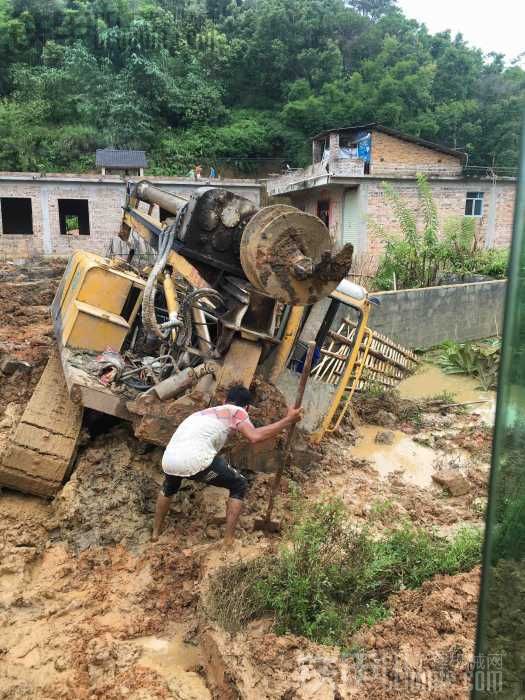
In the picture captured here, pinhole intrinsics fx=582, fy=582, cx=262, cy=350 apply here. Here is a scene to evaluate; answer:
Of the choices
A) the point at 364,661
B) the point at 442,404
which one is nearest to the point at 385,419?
the point at 442,404

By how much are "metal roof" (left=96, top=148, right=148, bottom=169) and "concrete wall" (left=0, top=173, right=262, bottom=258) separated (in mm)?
5066

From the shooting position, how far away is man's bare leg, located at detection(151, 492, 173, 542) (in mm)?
4629

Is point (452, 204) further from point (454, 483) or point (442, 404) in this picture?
point (454, 483)

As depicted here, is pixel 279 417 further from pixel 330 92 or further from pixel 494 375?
pixel 330 92

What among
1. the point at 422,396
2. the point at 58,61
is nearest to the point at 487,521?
the point at 422,396

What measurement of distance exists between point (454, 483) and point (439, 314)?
6.92m

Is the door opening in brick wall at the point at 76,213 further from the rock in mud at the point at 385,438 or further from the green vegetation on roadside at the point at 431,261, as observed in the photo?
the rock in mud at the point at 385,438

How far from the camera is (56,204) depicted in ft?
68.7

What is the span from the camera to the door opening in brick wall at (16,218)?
2514 centimetres

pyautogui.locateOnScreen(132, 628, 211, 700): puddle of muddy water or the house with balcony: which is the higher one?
the house with balcony

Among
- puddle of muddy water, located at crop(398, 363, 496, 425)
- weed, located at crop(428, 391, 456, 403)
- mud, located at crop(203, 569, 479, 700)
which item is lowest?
puddle of muddy water, located at crop(398, 363, 496, 425)

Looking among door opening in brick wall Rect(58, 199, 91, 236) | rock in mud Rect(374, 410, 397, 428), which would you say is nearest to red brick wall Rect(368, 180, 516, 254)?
door opening in brick wall Rect(58, 199, 91, 236)

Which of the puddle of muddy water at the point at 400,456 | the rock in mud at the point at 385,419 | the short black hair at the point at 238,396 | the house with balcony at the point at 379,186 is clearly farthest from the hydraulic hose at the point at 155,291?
the house with balcony at the point at 379,186

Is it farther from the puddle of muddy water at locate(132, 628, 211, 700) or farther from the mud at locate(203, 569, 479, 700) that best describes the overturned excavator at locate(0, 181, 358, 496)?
the mud at locate(203, 569, 479, 700)
